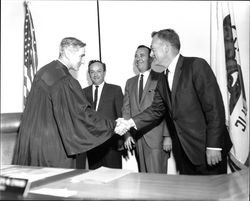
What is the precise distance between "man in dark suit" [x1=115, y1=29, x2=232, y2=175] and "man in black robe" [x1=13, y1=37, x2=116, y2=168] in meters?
0.68

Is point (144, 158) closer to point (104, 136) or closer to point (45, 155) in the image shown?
point (104, 136)

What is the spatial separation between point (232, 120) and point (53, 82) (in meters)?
2.21

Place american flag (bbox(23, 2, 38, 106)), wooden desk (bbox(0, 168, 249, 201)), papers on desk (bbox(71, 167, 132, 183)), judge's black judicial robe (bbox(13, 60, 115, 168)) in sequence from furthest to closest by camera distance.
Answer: american flag (bbox(23, 2, 38, 106)) < judge's black judicial robe (bbox(13, 60, 115, 168)) < papers on desk (bbox(71, 167, 132, 183)) < wooden desk (bbox(0, 168, 249, 201))

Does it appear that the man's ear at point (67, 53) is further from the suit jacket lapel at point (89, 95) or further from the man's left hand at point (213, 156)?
the man's left hand at point (213, 156)

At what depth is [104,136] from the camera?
9.18 feet

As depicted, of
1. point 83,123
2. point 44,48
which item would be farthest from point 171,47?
point 44,48

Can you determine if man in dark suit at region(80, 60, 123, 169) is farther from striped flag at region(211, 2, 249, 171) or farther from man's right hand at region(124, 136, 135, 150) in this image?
striped flag at region(211, 2, 249, 171)

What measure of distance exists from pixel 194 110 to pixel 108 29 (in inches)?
115

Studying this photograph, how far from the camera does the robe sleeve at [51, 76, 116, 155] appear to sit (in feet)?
8.75

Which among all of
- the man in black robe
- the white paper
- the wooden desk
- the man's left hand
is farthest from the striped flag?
the white paper

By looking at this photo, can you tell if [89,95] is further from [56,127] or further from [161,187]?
[161,187]

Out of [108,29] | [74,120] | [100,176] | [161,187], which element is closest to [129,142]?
[74,120]

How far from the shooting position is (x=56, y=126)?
2.72 meters

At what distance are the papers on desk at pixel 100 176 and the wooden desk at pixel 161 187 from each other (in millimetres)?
34
